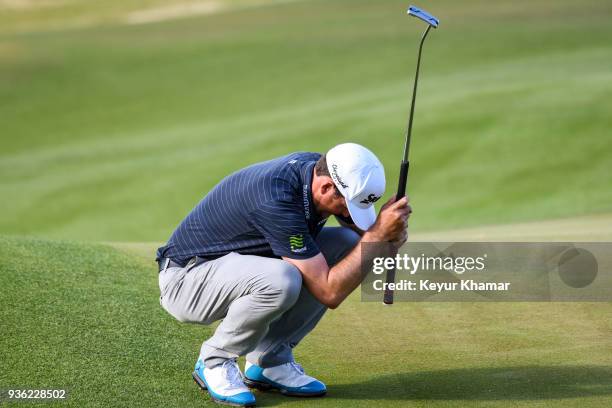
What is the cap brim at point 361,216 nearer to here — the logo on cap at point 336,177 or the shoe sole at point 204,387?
the logo on cap at point 336,177

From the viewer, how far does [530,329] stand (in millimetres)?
6184

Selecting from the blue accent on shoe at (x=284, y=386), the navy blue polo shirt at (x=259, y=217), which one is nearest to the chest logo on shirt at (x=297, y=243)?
the navy blue polo shirt at (x=259, y=217)

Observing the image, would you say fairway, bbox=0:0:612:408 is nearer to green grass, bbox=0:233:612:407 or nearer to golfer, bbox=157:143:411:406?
green grass, bbox=0:233:612:407

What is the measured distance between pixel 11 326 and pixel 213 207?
1520 millimetres

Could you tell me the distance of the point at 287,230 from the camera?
16.0 feet

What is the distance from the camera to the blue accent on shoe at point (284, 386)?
202 inches

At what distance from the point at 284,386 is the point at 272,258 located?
73 cm

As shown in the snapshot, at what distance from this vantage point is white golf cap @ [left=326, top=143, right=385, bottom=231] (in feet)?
16.1

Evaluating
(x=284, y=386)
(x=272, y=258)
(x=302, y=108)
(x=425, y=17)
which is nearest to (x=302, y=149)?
(x=302, y=108)

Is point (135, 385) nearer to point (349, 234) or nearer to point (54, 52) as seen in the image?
point (349, 234)

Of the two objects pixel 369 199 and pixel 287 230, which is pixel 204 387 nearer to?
pixel 287 230

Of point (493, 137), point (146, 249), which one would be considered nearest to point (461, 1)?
point (493, 137)

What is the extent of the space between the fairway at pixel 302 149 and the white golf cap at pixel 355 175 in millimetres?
1034

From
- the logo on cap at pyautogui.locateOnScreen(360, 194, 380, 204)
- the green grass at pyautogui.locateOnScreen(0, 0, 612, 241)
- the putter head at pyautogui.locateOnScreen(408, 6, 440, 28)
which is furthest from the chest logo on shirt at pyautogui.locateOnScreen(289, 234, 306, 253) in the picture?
the green grass at pyautogui.locateOnScreen(0, 0, 612, 241)
